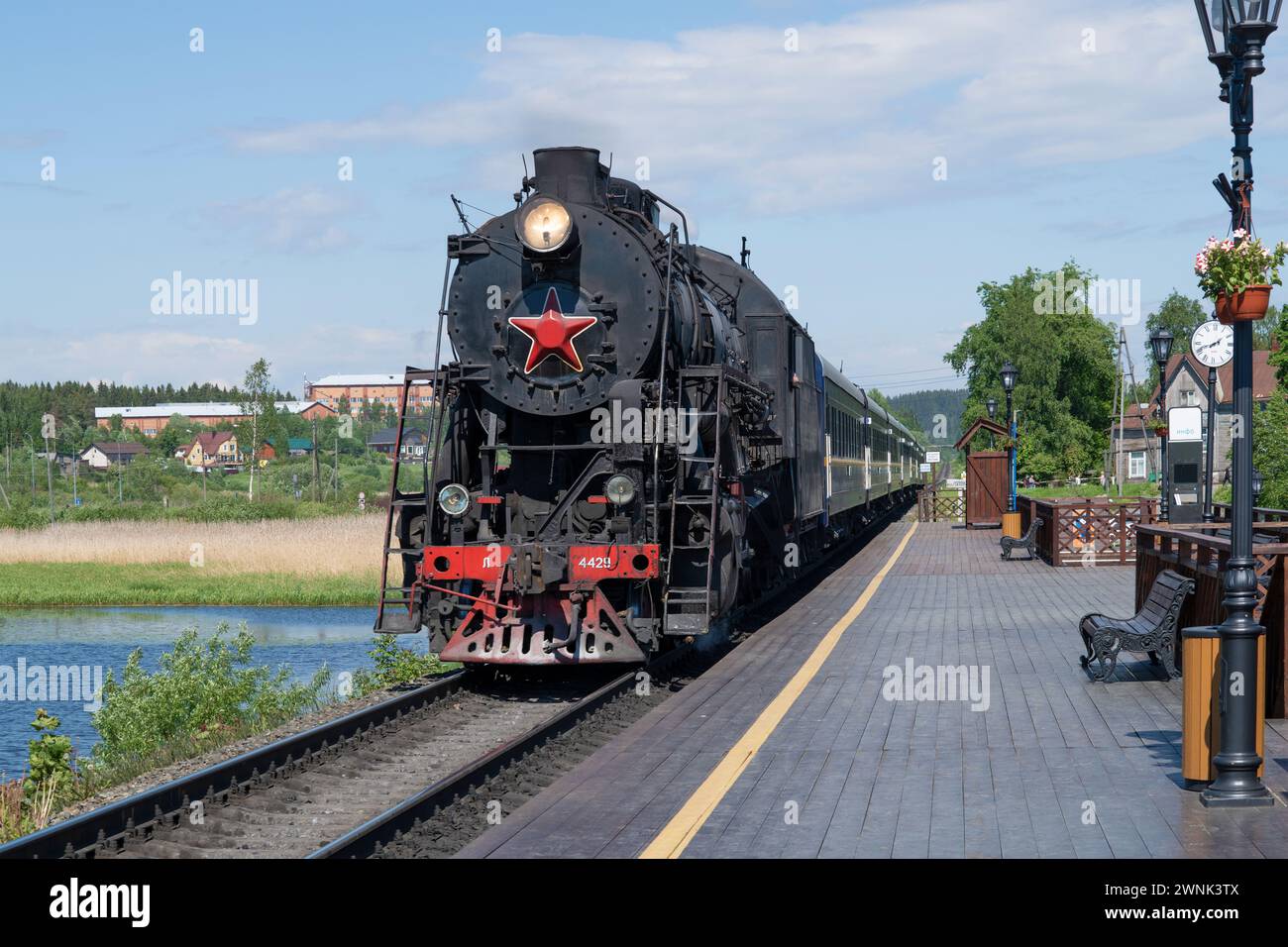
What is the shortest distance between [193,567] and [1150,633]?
31.4m

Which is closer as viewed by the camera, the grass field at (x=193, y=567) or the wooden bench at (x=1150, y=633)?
the wooden bench at (x=1150, y=633)

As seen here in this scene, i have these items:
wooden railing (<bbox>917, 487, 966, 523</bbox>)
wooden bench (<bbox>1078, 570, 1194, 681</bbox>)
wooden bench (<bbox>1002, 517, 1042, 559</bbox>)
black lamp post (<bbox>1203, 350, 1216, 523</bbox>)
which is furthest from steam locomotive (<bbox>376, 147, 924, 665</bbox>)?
wooden railing (<bbox>917, 487, 966, 523</bbox>)

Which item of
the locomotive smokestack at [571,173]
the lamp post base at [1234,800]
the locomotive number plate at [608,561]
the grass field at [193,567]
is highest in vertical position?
the locomotive smokestack at [571,173]

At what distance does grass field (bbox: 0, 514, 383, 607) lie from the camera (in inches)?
1350

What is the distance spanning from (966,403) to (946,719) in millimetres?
74623

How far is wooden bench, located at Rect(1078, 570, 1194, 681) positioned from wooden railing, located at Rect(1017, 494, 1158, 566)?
13443 mm

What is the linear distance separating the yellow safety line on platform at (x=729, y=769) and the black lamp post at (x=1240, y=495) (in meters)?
2.64

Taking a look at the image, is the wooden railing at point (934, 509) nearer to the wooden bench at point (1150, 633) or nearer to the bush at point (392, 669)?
the bush at point (392, 669)

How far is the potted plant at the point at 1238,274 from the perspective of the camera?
23.6 ft

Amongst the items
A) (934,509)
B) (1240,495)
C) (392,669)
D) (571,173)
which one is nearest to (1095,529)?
(392,669)

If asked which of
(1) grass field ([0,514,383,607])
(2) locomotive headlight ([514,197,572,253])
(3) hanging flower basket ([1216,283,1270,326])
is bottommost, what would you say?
(1) grass field ([0,514,383,607])

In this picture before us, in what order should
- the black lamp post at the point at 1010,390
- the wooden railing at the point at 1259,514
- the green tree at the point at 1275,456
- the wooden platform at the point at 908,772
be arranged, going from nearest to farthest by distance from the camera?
the wooden platform at the point at 908,772, the wooden railing at the point at 1259,514, the black lamp post at the point at 1010,390, the green tree at the point at 1275,456

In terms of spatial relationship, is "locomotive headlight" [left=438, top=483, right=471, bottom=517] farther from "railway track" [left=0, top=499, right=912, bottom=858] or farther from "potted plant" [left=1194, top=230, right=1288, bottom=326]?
"potted plant" [left=1194, top=230, right=1288, bottom=326]

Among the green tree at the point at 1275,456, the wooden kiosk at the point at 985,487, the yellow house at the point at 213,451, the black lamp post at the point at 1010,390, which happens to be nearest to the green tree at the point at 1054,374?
the green tree at the point at 1275,456
